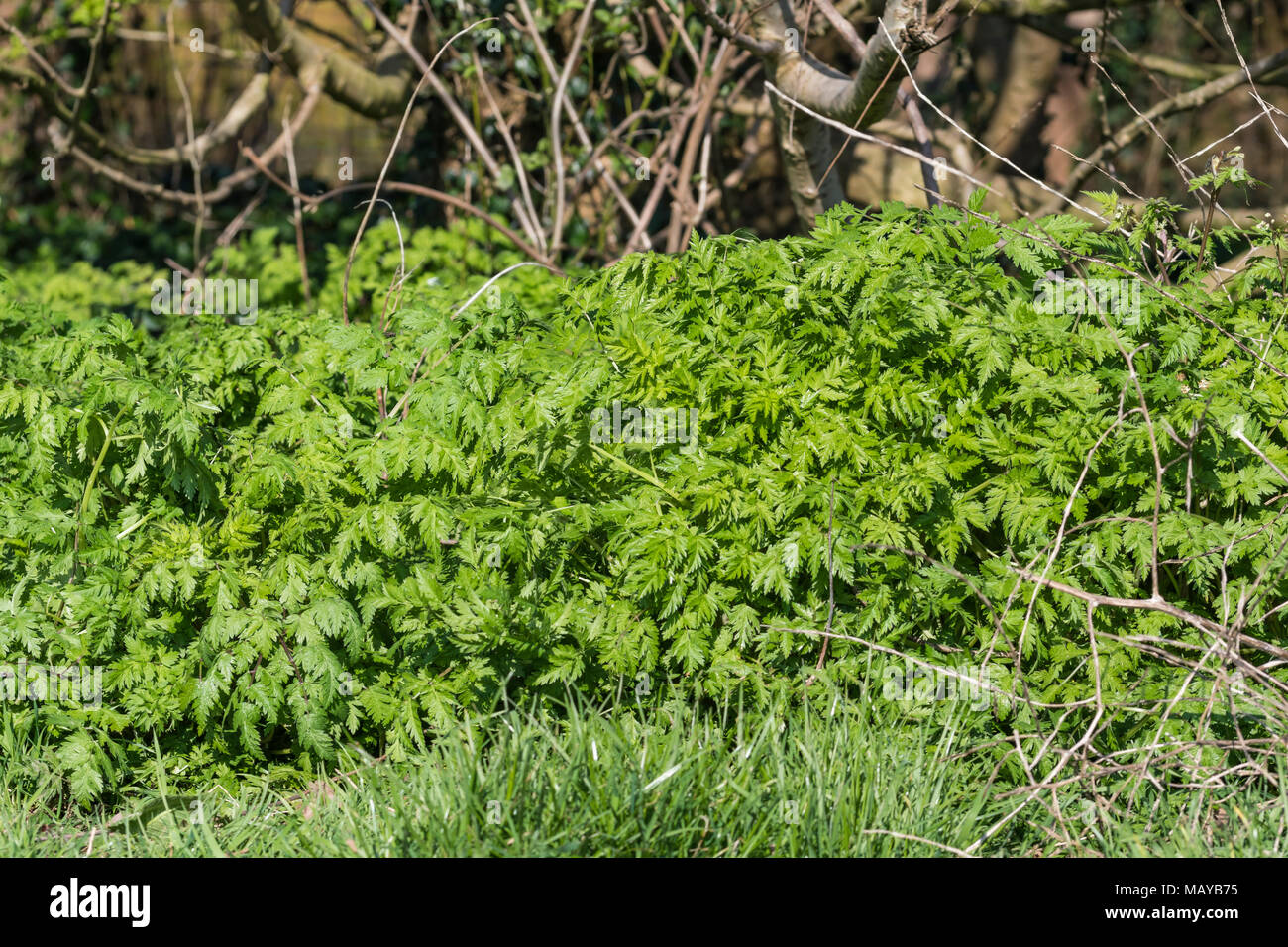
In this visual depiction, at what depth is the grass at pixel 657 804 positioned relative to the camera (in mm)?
2854

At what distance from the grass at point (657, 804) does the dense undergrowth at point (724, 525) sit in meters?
0.09

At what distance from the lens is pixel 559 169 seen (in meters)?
6.71

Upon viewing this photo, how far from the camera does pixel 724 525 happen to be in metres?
3.37

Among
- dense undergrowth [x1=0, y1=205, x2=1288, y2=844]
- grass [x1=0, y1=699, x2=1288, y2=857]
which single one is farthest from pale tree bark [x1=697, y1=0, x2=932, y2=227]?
grass [x1=0, y1=699, x2=1288, y2=857]

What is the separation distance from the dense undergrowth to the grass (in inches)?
3.7

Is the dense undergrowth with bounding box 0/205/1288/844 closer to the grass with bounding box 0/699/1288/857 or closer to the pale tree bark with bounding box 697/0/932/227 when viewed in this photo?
the grass with bounding box 0/699/1288/857

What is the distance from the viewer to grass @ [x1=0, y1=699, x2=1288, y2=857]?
285 cm

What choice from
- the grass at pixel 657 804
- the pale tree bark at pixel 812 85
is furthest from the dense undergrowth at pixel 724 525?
the pale tree bark at pixel 812 85

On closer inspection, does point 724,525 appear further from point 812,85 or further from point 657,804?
point 812,85

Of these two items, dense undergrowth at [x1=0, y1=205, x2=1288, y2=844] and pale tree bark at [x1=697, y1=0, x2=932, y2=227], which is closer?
dense undergrowth at [x1=0, y1=205, x2=1288, y2=844]

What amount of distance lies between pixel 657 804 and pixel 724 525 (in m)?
0.85

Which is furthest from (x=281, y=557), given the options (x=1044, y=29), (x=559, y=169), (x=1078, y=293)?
(x=1044, y=29)

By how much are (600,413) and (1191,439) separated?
66.3 inches
